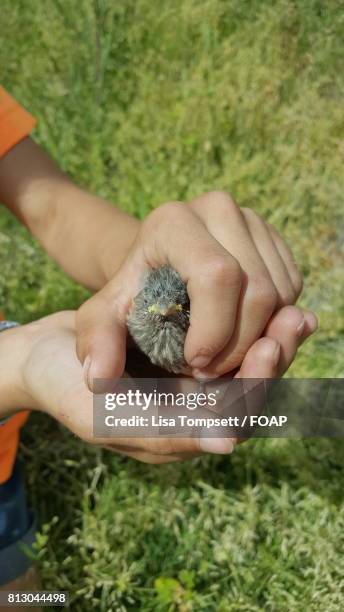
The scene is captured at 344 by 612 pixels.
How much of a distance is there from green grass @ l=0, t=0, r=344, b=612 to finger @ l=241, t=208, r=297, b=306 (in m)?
1.08

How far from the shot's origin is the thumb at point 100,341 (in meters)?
1.93

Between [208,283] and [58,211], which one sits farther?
→ [58,211]

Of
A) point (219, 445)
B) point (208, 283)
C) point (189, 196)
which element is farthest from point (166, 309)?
point (189, 196)

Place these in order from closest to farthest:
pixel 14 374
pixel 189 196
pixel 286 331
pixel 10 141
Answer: pixel 286 331, pixel 14 374, pixel 10 141, pixel 189 196

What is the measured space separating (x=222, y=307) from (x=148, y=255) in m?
0.43

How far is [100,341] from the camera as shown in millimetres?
1993

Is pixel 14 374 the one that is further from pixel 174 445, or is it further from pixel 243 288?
pixel 243 288

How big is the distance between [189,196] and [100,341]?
2.22m

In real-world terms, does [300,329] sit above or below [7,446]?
above

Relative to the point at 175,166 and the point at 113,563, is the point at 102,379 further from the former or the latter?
the point at 175,166

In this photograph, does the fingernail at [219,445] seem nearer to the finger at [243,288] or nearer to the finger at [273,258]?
the finger at [243,288]

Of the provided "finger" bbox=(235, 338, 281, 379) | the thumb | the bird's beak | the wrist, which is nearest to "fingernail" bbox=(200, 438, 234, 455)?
"finger" bbox=(235, 338, 281, 379)

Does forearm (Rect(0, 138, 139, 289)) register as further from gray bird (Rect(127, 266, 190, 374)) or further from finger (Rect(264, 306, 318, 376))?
finger (Rect(264, 306, 318, 376))

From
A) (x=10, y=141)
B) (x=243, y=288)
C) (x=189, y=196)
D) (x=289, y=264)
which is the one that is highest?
(x=10, y=141)
